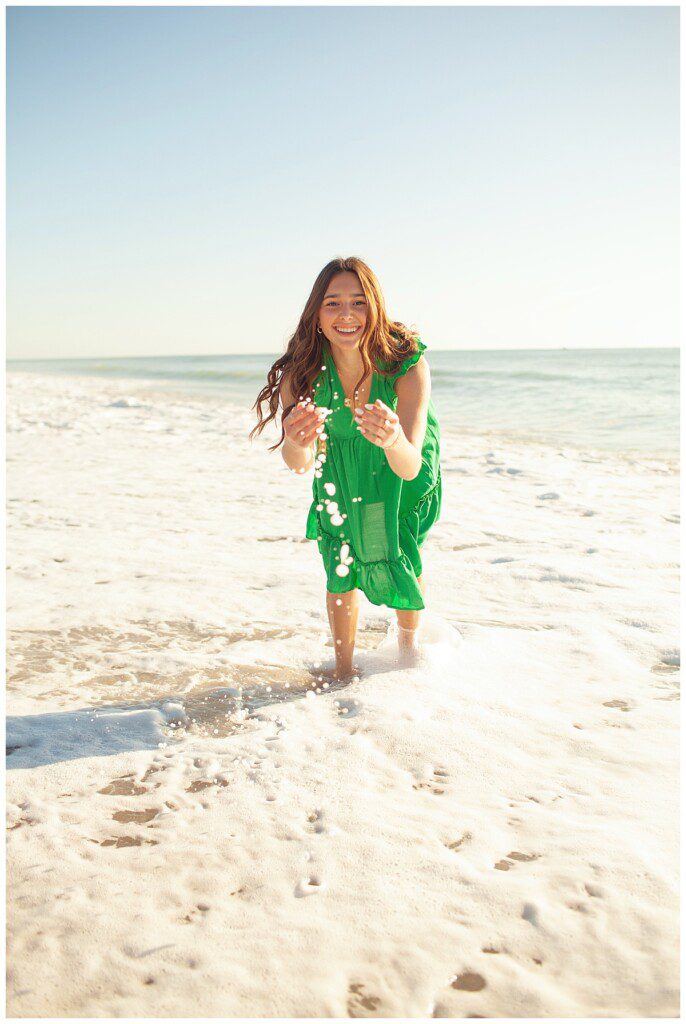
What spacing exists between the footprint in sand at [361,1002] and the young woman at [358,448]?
1666mm

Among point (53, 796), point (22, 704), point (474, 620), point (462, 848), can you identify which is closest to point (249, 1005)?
point (462, 848)

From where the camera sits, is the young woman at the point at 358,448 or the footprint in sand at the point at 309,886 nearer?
the footprint in sand at the point at 309,886

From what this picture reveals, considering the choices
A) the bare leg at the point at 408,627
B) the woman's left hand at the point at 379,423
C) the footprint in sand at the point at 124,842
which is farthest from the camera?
the bare leg at the point at 408,627

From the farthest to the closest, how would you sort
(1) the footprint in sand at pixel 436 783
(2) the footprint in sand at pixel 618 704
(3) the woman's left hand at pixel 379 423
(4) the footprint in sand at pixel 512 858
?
(2) the footprint in sand at pixel 618 704, (3) the woman's left hand at pixel 379 423, (1) the footprint in sand at pixel 436 783, (4) the footprint in sand at pixel 512 858

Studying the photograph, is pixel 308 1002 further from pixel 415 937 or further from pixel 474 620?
pixel 474 620

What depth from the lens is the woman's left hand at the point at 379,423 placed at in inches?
105

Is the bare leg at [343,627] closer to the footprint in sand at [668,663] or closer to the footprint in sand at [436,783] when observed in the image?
the footprint in sand at [436,783]

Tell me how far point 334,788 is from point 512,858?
24.7 inches

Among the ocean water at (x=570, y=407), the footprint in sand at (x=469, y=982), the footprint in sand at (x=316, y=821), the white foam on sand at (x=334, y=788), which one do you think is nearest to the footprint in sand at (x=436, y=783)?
the white foam on sand at (x=334, y=788)

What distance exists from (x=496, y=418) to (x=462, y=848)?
13.9 meters

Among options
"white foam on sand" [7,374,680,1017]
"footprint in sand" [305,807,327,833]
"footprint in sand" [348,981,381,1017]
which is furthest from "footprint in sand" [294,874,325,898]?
"footprint in sand" [348,981,381,1017]

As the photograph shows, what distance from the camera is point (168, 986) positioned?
1726 millimetres

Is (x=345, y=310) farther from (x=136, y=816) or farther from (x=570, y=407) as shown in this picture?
(x=570, y=407)

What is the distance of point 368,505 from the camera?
3.24 m
